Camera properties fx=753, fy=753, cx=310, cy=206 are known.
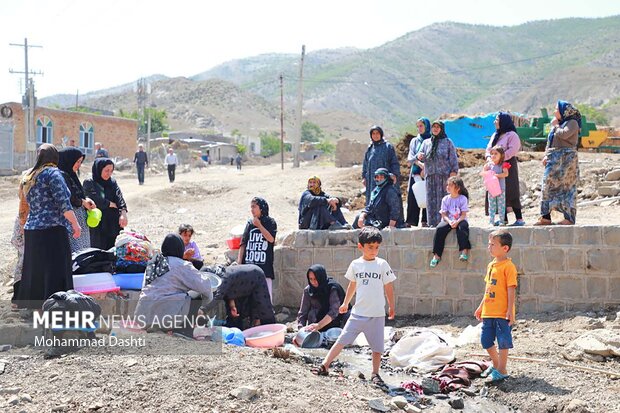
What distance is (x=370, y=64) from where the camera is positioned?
145 metres

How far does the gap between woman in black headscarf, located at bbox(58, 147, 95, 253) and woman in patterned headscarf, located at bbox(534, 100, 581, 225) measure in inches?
191

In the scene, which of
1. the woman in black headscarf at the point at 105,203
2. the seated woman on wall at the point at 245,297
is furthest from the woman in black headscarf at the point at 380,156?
the woman in black headscarf at the point at 105,203

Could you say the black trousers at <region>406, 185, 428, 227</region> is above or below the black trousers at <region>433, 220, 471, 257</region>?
above

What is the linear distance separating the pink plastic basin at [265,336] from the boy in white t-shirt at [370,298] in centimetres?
106

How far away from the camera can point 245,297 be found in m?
7.64

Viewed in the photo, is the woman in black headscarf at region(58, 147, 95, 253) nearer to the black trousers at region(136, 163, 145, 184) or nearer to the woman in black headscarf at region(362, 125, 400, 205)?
the woman in black headscarf at region(362, 125, 400, 205)

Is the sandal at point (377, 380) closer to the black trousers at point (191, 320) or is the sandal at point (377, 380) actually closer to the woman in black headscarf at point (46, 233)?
the black trousers at point (191, 320)

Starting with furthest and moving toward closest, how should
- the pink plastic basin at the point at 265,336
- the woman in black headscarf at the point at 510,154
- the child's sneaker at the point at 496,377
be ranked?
Result: the woman in black headscarf at the point at 510,154
the pink plastic basin at the point at 265,336
the child's sneaker at the point at 496,377

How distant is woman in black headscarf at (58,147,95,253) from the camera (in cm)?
726

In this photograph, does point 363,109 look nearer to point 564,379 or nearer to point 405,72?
point 405,72

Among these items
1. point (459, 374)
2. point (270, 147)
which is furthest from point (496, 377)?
point (270, 147)

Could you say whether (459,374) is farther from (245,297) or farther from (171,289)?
(171,289)

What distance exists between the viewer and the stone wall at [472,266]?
24.9 ft
